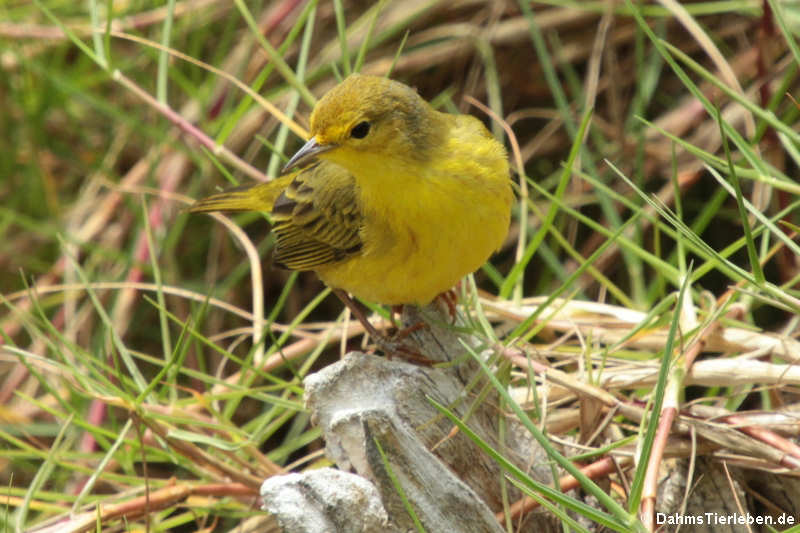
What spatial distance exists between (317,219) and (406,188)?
1.48 feet

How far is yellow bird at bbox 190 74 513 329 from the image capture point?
236 cm

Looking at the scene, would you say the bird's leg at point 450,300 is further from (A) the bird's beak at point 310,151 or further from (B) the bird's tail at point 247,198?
(B) the bird's tail at point 247,198

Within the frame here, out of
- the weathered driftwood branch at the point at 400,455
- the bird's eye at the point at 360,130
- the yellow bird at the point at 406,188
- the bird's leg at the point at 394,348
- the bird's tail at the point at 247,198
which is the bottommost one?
the weathered driftwood branch at the point at 400,455

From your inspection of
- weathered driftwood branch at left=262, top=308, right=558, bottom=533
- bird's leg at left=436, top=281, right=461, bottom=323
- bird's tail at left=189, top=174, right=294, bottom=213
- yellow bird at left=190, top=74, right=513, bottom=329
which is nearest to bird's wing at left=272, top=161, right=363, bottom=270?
yellow bird at left=190, top=74, right=513, bottom=329

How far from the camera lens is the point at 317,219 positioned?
2805mm

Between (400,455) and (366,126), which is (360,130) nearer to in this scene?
(366,126)

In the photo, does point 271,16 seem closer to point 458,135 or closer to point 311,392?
point 458,135

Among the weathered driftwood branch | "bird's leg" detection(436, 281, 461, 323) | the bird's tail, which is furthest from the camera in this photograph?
the bird's tail

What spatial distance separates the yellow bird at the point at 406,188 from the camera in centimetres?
236

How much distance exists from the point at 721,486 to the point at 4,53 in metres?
3.62

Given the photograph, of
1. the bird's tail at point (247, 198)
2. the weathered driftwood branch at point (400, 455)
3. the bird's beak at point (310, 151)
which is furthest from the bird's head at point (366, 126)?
the bird's tail at point (247, 198)

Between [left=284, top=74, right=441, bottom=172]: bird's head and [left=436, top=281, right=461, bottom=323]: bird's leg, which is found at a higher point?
[left=284, top=74, right=441, bottom=172]: bird's head

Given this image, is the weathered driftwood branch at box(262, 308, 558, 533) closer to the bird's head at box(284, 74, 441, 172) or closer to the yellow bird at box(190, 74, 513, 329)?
the yellow bird at box(190, 74, 513, 329)

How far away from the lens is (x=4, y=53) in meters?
4.34
